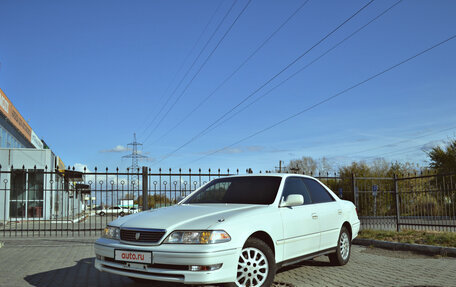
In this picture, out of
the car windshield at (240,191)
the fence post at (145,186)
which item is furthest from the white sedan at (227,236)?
the fence post at (145,186)

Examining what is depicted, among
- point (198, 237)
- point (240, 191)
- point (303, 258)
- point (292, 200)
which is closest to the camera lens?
point (198, 237)

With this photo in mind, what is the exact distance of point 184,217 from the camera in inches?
197

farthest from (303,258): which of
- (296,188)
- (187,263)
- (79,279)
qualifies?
(79,279)

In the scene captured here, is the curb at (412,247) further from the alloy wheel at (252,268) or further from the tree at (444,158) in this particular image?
the tree at (444,158)

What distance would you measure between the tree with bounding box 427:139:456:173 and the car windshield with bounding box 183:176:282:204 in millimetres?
29586

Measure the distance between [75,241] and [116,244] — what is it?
7627 mm

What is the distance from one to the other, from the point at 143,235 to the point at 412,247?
709cm

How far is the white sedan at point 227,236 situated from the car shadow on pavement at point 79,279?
2.98ft

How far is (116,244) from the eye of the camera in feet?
16.5

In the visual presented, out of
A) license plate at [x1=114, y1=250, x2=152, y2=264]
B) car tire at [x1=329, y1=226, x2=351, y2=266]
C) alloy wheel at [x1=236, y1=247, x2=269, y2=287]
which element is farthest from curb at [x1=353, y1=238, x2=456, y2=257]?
license plate at [x1=114, y1=250, x2=152, y2=264]

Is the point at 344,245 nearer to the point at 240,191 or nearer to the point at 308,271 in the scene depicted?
the point at 308,271

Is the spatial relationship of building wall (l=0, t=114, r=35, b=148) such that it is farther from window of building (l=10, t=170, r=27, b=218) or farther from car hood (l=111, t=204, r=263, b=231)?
car hood (l=111, t=204, r=263, b=231)

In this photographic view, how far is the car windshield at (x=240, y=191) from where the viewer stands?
234 inches

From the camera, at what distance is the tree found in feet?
105
